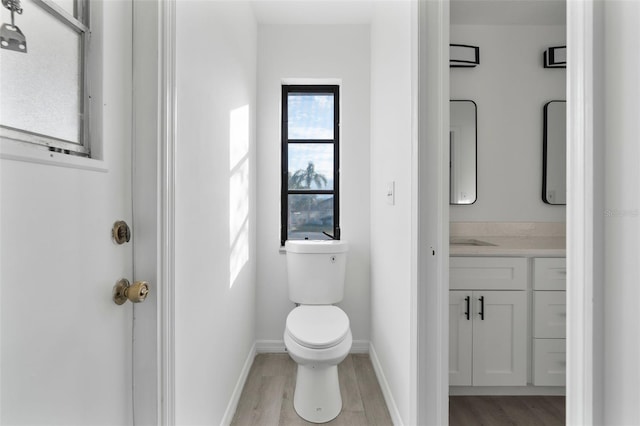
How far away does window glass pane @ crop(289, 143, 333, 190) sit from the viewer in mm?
2396

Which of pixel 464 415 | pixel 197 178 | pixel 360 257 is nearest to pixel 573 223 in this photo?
pixel 197 178

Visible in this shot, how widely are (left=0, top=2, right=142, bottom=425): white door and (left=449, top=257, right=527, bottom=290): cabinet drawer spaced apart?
5.14 feet

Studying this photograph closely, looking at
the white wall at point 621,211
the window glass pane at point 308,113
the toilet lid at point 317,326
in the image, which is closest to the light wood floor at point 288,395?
the toilet lid at point 317,326

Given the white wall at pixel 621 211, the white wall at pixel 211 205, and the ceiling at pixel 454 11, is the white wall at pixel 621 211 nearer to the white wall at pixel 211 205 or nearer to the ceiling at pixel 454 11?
the white wall at pixel 211 205

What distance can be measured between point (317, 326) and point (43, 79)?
1.44 meters

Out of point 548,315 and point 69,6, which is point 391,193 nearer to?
point 548,315

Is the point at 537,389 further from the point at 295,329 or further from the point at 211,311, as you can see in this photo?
the point at 211,311

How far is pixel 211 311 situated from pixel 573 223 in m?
1.20

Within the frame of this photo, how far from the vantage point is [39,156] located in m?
0.55

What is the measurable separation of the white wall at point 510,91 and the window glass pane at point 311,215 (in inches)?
44.5

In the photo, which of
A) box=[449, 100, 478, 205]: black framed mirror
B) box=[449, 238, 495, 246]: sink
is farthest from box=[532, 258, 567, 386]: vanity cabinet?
box=[449, 100, 478, 205]: black framed mirror

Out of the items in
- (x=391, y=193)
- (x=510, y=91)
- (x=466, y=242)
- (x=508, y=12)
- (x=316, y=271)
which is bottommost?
(x=316, y=271)

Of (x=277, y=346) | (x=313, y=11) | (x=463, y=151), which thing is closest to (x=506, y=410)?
(x=277, y=346)

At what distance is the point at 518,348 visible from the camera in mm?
1728
